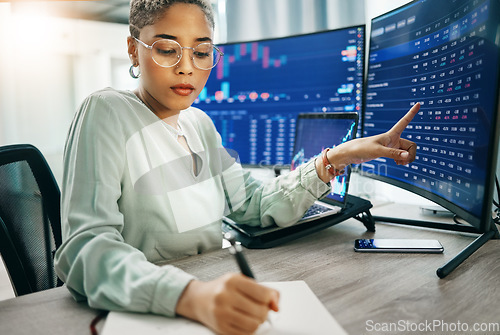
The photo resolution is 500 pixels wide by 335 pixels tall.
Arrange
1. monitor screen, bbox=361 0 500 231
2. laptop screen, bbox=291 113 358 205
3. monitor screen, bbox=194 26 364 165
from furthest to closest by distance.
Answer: monitor screen, bbox=194 26 364 165 → laptop screen, bbox=291 113 358 205 → monitor screen, bbox=361 0 500 231

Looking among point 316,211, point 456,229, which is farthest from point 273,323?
point 456,229

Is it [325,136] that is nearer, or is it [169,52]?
[169,52]

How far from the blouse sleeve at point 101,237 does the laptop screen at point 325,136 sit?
0.59 m

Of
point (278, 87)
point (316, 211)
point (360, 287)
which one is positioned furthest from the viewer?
point (278, 87)

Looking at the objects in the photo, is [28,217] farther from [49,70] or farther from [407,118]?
[49,70]

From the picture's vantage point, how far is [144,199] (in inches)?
32.1

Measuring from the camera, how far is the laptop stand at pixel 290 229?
893 millimetres

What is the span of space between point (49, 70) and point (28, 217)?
6.53ft

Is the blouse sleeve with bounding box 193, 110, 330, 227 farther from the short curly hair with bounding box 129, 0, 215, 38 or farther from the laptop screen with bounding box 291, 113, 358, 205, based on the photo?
the short curly hair with bounding box 129, 0, 215, 38

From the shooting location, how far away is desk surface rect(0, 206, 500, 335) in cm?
56

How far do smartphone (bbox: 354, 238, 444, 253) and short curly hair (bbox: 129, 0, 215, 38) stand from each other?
63 centimetres

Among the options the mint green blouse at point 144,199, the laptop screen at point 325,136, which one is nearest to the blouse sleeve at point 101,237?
the mint green blouse at point 144,199

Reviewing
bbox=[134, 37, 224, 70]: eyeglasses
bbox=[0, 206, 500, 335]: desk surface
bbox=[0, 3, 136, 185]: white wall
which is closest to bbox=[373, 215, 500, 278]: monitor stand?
bbox=[0, 206, 500, 335]: desk surface

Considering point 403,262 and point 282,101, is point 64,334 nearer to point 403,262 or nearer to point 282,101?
point 403,262
